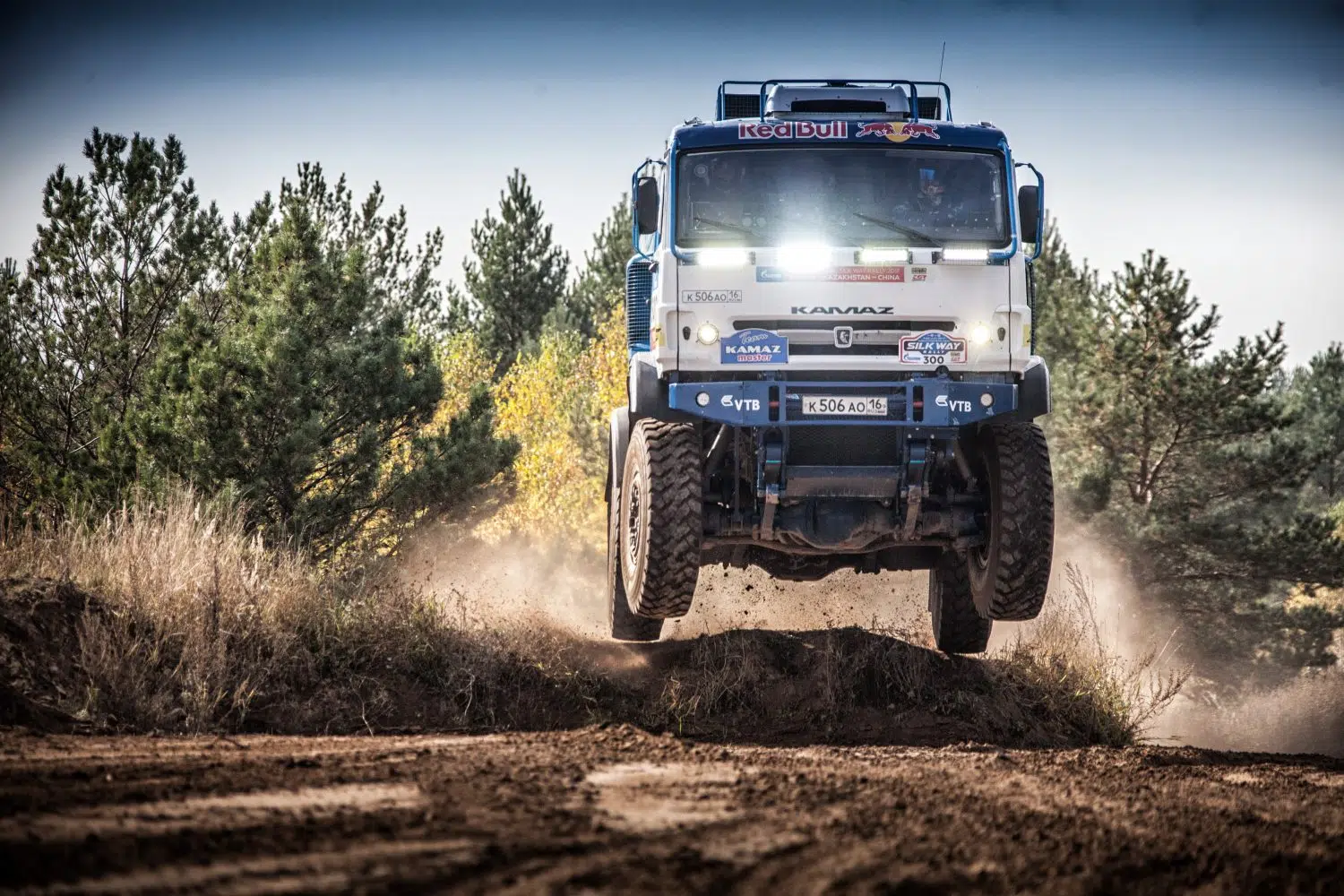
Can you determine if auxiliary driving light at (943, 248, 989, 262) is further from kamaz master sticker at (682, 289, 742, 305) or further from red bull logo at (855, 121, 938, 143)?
kamaz master sticker at (682, 289, 742, 305)

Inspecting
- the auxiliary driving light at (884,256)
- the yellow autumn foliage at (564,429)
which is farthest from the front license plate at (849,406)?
the yellow autumn foliage at (564,429)

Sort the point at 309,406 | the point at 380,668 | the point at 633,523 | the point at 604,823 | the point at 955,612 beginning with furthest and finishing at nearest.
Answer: the point at 309,406
the point at 955,612
the point at 633,523
the point at 380,668
the point at 604,823

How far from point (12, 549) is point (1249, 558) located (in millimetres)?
26881

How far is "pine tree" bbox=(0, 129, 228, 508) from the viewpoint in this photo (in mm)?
19297

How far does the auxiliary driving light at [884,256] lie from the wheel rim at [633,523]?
7.23ft

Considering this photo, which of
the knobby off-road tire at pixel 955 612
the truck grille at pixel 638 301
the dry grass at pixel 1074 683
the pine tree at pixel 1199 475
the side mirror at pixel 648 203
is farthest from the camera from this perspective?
the pine tree at pixel 1199 475

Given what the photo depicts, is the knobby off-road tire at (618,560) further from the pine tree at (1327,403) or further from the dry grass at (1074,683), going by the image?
the pine tree at (1327,403)

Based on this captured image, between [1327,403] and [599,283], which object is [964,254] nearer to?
[599,283]

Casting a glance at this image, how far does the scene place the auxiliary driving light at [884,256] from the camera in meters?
9.73

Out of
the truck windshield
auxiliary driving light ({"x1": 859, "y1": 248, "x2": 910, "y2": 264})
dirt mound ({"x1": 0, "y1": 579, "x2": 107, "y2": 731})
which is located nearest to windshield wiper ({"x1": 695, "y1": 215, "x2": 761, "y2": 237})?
the truck windshield

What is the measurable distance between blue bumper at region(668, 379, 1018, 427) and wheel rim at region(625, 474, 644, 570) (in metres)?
0.86

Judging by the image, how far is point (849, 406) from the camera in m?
9.62

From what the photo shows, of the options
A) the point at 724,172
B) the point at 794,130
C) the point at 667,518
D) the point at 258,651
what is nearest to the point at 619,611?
the point at 667,518

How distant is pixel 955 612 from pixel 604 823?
697 centimetres
